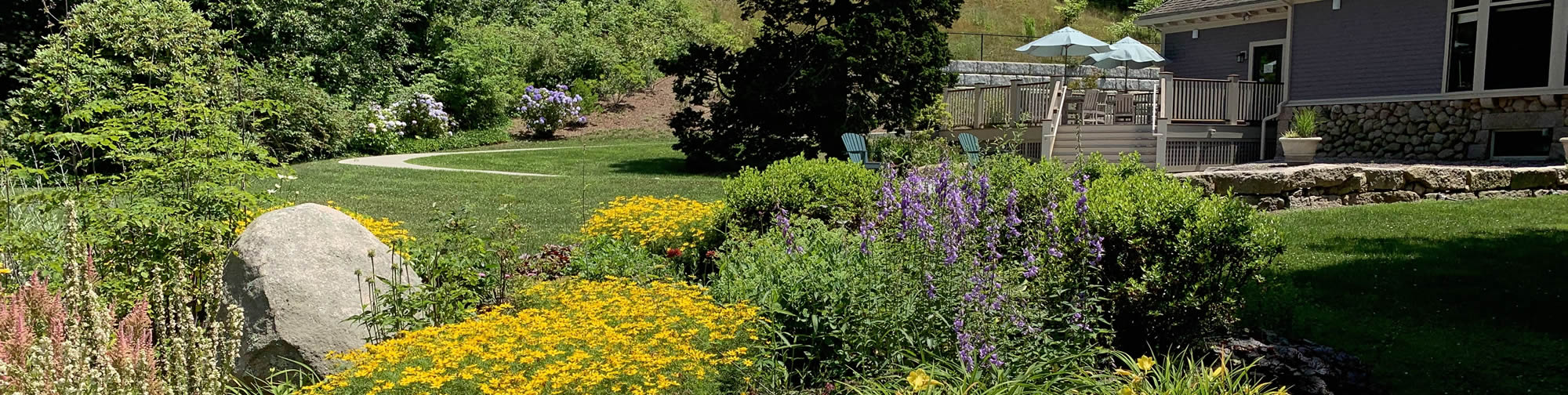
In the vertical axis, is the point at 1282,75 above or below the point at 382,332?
above

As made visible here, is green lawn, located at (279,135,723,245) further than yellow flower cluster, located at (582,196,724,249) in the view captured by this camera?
Yes

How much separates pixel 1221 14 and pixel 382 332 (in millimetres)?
17302

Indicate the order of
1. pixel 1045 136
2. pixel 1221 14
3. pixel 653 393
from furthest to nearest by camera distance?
pixel 1221 14 < pixel 1045 136 < pixel 653 393

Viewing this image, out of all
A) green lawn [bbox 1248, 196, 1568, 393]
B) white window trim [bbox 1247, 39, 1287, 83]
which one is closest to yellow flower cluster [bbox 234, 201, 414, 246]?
green lawn [bbox 1248, 196, 1568, 393]

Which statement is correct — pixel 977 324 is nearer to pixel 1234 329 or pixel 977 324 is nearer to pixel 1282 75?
pixel 1234 329

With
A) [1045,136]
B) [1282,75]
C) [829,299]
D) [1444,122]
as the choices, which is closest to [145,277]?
[829,299]

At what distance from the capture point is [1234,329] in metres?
5.00

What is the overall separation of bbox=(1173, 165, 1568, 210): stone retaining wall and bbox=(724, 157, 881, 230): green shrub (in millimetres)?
4863

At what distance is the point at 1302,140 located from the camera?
585 inches

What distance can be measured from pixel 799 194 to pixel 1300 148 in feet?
36.8

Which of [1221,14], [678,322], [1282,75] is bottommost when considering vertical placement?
[678,322]

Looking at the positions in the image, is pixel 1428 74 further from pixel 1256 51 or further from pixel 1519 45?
pixel 1256 51

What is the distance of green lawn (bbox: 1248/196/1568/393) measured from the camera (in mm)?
4953

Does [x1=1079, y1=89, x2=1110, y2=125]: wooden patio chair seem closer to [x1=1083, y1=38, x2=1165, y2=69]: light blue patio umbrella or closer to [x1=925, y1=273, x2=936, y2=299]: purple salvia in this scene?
[x1=1083, y1=38, x2=1165, y2=69]: light blue patio umbrella
